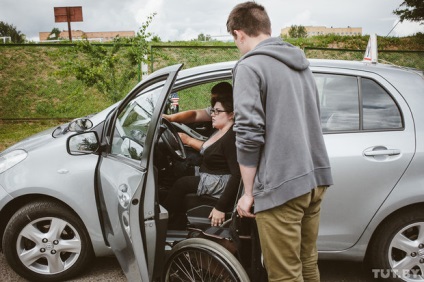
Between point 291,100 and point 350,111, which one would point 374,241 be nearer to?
point 350,111

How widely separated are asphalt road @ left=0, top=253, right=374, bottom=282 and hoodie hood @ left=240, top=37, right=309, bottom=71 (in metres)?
2.02

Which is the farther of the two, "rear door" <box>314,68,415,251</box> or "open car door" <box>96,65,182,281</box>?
"rear door" <box>314,68,415,251</box>

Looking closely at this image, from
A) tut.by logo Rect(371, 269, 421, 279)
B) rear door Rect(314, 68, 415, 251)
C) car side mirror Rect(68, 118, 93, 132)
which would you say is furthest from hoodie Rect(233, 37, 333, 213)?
car side mirror Rect(68, 118, 93, 132)

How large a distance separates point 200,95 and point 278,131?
836 centimetres

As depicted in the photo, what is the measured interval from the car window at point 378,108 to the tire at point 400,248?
2.11ft

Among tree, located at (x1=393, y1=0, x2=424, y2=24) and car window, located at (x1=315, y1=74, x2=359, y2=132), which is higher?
tree, located at (x1=393, y1=0, x2=424, y2=24)

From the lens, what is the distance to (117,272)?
319 cm

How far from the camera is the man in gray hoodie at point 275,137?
172cm

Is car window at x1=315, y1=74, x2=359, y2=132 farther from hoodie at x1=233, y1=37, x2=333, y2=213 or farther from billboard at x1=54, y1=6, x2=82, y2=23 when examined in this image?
billboard at x1=54, y1=6, x2=82, y2=23

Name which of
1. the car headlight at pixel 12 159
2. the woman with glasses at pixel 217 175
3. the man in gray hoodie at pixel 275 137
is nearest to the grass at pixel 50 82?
the woman with glasses at pixel 217 175

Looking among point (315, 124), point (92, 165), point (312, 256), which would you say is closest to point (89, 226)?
point (92, 165)

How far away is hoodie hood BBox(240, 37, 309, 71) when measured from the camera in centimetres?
175

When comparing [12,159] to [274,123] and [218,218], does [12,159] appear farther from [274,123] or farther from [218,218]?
[274,123]

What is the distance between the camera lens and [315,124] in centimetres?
186
